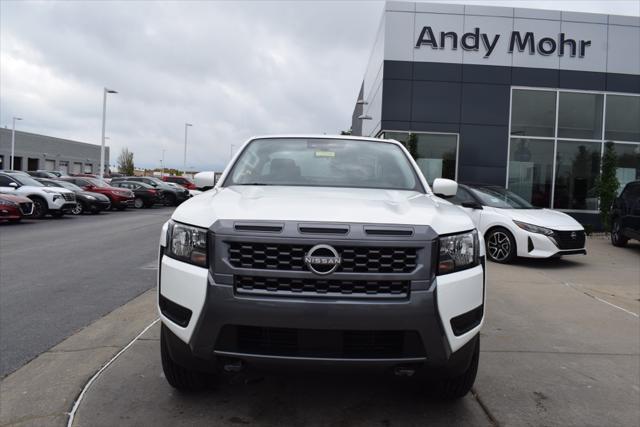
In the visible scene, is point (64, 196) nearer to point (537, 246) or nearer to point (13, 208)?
point (13, 208)

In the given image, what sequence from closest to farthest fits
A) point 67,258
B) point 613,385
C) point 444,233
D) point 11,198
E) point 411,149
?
point 444,233, point 613,385, point 67,258, point 11,198, point 411,149

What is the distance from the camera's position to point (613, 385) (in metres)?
3.67

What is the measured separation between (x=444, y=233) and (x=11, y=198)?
15.9 metres

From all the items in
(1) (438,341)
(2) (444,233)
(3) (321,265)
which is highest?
(2) (444,233)

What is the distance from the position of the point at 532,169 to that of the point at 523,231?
9720 millimetres

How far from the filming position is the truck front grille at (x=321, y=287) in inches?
98.4

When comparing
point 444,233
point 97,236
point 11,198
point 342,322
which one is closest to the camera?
point 342,322

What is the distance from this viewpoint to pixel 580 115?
58.1ft

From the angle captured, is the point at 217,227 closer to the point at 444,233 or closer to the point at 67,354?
the point at 444,233

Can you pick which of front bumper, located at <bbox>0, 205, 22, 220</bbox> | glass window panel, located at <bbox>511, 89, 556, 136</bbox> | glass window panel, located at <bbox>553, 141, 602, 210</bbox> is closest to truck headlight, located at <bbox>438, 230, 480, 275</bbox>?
front bumper, located at <bbox>0, 205, 22, 220</bbox>

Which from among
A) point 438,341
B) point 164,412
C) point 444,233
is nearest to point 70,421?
point 164,412

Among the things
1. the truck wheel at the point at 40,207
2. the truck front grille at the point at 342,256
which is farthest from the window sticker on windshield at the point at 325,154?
the truck wheel at the point at 40,207

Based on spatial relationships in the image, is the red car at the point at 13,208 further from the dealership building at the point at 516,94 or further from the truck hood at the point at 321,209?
the truck hood at the point at 321,209

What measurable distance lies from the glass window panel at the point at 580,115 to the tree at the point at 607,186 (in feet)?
9.87
